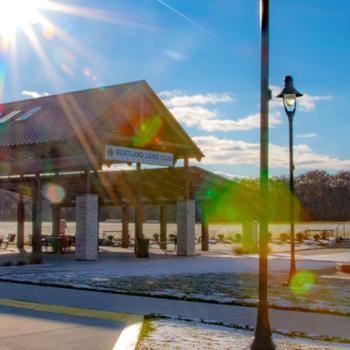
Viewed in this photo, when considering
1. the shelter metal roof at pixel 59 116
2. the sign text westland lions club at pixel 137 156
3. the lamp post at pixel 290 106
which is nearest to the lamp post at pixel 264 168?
the lamp post at pixel 290 106

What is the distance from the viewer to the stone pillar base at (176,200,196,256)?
2800 cm

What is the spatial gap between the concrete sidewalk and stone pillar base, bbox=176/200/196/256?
14.1 metres

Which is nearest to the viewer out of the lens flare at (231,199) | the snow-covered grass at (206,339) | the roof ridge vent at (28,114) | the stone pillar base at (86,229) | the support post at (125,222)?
the snow-covered grass at (206,339)

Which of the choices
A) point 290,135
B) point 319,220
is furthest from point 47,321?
point 319,220

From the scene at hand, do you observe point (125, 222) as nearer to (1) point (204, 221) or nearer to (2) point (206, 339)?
(1) point (204, 221)

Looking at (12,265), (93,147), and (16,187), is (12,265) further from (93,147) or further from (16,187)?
(16,187)

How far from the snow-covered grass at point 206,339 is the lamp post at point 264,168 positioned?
62 cm

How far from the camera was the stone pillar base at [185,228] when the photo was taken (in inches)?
1102

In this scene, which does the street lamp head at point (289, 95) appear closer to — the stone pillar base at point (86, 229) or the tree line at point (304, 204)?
the stone pillar base at point (86, 229)

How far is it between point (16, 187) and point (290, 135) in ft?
63.1

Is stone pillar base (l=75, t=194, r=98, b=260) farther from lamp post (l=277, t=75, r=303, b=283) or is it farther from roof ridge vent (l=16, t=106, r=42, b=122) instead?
lamp post (l=277, t=75, r=303, b=283)

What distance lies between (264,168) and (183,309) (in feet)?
14.3

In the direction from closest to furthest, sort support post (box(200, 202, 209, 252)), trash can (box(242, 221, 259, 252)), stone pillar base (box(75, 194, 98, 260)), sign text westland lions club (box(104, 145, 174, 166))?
stone pillar base (box(75, 194, 98, 260)), sign text westland lions club (box(104, 145, 174, 166)), support post (box(200, 202, 209, 252)), trash can (box(242, 221, 259, 252))

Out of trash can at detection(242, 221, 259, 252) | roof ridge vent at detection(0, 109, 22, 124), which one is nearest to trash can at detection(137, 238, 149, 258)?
roof ridge vent at detection(0, 109, 22, 124)
